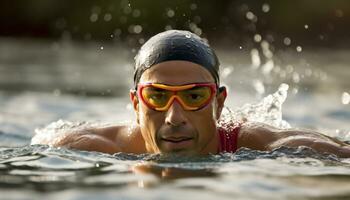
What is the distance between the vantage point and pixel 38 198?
5.20m

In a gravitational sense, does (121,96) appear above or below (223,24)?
below

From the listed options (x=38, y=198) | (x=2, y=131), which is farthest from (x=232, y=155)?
(x=2, y=131)

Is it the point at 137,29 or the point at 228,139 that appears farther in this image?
the point at 137,29

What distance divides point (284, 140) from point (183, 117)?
1038 millimetres

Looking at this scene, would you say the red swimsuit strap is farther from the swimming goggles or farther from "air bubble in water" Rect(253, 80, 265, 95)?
"air bubble in water" Rect(253, 80, 265, 95)

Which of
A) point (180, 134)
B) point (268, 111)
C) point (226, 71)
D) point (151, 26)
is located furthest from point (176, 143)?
point (151, 26)

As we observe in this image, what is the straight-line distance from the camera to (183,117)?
6.57 metres

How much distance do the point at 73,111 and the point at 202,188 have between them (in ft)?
24.9

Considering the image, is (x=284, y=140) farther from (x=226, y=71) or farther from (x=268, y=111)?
(x=226, y=71)

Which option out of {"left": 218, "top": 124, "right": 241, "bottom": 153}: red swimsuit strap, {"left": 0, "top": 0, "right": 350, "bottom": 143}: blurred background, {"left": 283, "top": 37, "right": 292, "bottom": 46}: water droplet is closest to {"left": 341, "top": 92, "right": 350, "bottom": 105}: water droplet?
{"left": 0, "top": 0, "right": 350, "bottom": 143}: blurred background

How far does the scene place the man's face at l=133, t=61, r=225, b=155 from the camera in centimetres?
651

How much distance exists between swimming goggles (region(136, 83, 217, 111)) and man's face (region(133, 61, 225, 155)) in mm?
33

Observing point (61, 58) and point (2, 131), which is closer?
point (2, 131)

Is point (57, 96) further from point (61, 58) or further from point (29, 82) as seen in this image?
point (61, 58)
